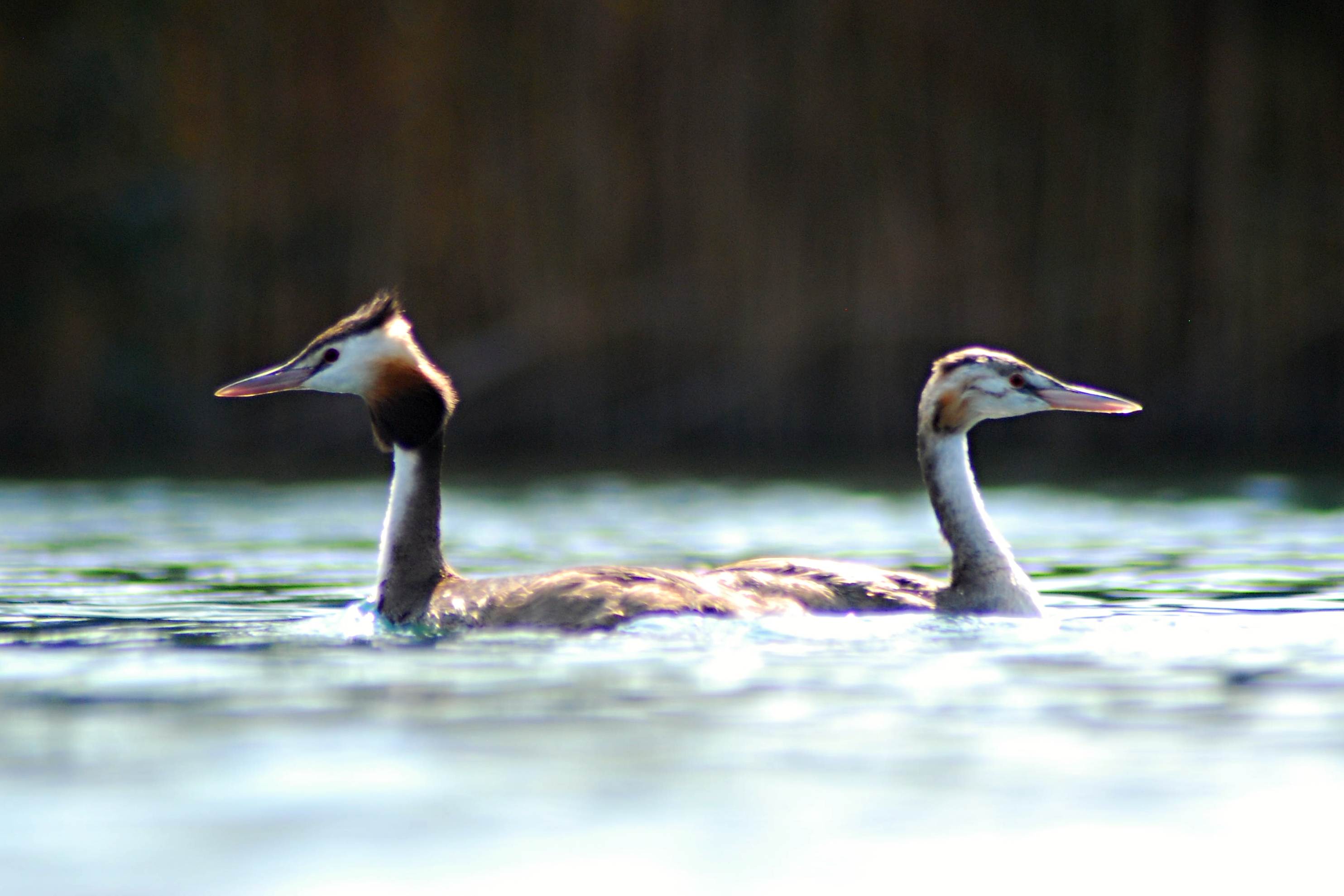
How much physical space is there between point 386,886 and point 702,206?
1417 centimetres

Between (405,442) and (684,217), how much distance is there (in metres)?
10.5

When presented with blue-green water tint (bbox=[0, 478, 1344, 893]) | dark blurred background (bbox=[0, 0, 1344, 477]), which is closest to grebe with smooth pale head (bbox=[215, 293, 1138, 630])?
blue-green water tint (bbox=[0, 478, 1344, 893])

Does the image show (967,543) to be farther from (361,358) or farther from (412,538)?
(361,358)

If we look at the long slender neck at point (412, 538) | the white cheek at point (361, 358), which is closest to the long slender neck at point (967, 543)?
the long slender neck at point (412, 538)

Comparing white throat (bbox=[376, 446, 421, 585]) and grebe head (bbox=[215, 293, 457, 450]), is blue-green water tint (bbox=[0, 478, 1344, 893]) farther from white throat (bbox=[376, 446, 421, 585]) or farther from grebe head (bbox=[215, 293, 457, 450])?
grebe head (bbox=[215, 293, 457, 450])

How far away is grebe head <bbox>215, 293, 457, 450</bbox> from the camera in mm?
6562

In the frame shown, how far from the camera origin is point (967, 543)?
646 centimetres

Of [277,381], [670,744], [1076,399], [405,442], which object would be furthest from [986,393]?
[670,744]

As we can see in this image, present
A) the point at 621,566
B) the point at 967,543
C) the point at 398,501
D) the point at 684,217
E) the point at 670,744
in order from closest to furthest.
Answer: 1. the point at 670,744
2. the point at 621,566
3. the point at 967,543
4. the point at 398,501
5. the point at 684,217

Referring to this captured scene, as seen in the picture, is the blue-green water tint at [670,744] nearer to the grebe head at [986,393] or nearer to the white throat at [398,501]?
the white throat at [398,501]

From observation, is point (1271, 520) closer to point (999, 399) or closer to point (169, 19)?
point (999, 399)

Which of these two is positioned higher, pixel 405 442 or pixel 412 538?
pixel 405 442

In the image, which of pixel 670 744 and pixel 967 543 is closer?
pixel 670 744

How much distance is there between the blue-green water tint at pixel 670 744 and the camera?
10.4 feet
